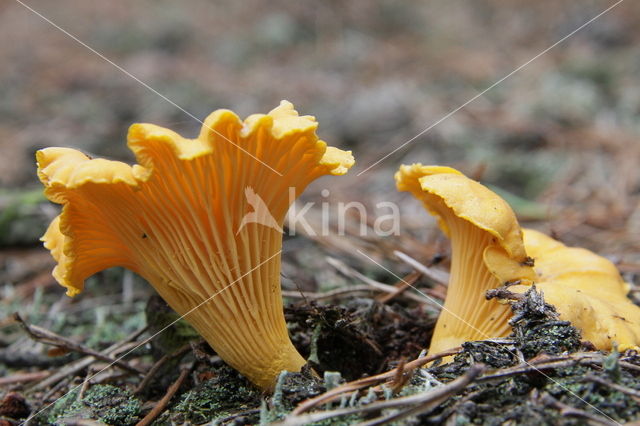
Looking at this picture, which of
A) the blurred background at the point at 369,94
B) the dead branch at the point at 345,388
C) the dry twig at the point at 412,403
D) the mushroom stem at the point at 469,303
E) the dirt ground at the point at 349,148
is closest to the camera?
the dry twig at the point at 412,403

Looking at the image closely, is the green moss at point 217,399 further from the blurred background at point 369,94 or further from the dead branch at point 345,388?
the blurred background at point 369,94

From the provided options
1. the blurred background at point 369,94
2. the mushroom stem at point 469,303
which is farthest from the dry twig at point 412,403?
the blurred background at point 369,94

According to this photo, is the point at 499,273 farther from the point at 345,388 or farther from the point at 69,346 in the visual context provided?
the point at 69,346

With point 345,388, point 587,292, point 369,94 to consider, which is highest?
point 369,94

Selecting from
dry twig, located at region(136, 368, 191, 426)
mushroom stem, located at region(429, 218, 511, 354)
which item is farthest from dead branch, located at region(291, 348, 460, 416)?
dry twig, located at region(136, 368, 191, 426)

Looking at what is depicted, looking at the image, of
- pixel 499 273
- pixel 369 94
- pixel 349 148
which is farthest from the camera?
pixel 369 94

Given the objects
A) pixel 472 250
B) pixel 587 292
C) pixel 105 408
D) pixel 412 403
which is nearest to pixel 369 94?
pixel 472 250

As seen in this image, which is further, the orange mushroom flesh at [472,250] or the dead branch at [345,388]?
the orange mushroom flesh at [472,250]

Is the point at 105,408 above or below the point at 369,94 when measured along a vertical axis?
below
